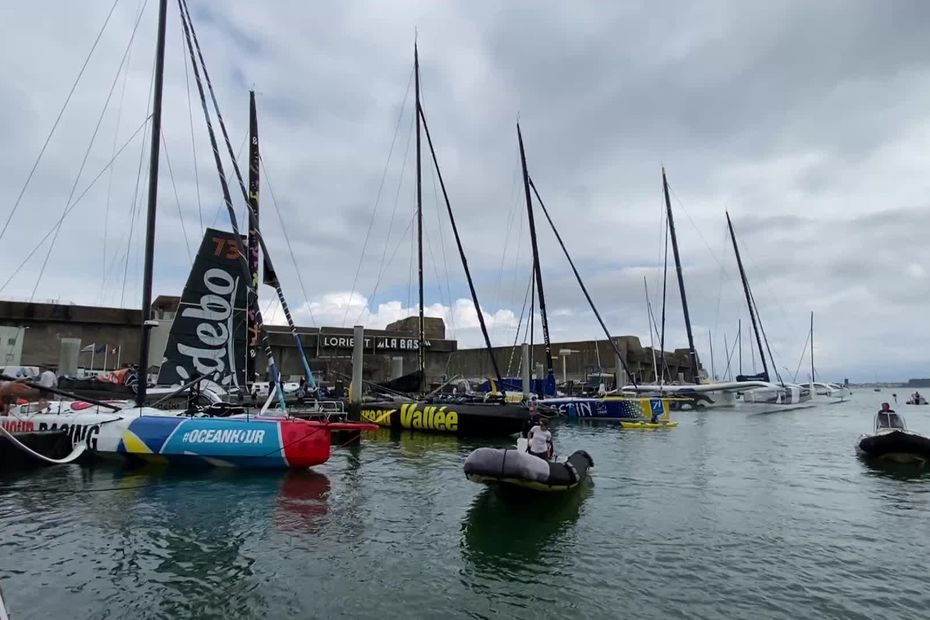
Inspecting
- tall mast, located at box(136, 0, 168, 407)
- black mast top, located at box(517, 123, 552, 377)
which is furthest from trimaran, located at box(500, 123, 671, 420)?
tall mast, located at box(136, 0, 168, 407)

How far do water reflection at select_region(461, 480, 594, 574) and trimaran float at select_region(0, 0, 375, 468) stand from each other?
502cm

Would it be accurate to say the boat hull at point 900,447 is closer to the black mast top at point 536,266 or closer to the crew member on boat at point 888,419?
the crew member on boat at point 888,419

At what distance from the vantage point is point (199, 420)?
13.9 metres

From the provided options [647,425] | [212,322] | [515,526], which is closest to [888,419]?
[647,425]

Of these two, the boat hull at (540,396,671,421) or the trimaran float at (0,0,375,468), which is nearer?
the trimaran float at (0,0,375,468)

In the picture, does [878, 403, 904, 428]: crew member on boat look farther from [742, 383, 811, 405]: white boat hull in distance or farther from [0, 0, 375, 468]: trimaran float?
[742, 383, 811, 405]: white boat hull in distance

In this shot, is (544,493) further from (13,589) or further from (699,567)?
(13,589)

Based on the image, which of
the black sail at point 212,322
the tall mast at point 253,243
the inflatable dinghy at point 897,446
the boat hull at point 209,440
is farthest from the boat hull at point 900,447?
the black sail at point 212,322

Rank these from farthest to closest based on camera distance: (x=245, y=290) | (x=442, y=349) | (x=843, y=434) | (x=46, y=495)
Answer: (x=442, y=349)
(x=843, y=434)
(x=245, y=290)
(x=46, y=495)

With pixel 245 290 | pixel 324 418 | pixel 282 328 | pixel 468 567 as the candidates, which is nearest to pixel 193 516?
pixel 468 567

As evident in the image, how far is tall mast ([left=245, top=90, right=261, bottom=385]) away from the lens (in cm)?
1854

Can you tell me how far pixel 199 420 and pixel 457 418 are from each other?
1165 cm

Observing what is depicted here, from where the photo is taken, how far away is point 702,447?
21.5 metres

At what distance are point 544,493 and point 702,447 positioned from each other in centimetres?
1252
